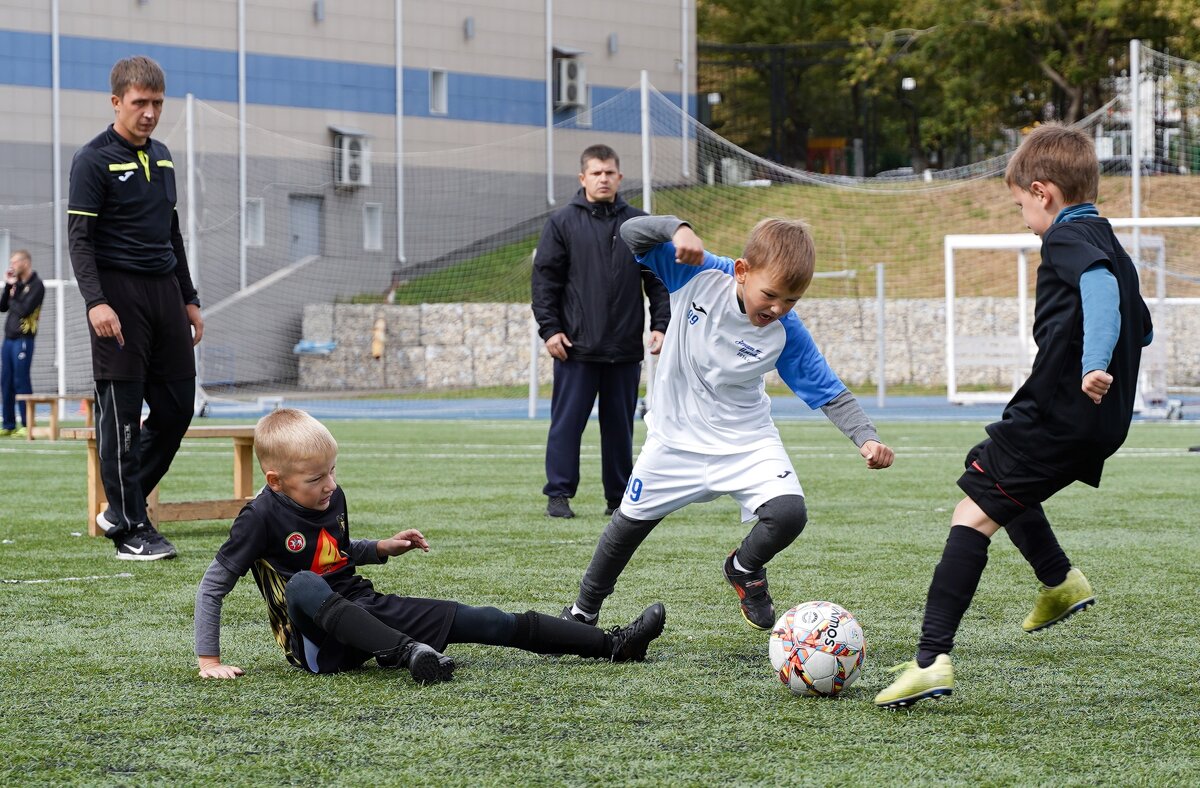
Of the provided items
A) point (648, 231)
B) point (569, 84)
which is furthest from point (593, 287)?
point (569, 84)

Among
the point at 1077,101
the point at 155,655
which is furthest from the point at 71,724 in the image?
the point at 1077,101

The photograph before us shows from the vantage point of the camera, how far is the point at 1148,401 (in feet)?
61.6

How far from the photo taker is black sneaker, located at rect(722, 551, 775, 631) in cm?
452

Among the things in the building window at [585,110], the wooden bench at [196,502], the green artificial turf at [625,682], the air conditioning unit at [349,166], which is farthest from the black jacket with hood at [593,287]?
the building window at [585,110]

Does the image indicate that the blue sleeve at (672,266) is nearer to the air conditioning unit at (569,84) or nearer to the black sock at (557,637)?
the black sock at (557,637)

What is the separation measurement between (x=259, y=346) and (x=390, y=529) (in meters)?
21.1

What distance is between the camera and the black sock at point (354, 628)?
387cm

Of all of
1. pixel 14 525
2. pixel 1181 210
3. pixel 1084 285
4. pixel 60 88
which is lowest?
pixel 14 525

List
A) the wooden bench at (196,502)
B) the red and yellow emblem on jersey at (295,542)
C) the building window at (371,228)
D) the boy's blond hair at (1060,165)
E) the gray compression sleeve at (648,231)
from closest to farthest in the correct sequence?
1. the boy's blond hair at (1060,165)
2. the red and yellow emblem on jersey at (295,542)
3. the gray compression sleeve at (648,231)
4. the wooden bench at (196,502)
5. the building window at (371,228)

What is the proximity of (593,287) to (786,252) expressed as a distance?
400cm

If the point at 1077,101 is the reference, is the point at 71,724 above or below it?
below

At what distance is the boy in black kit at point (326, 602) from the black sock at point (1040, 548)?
999 mm

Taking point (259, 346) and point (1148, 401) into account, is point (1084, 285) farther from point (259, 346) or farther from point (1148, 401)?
point (259, 346)

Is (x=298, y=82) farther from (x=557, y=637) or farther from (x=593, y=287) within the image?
(x=557, y=637)
